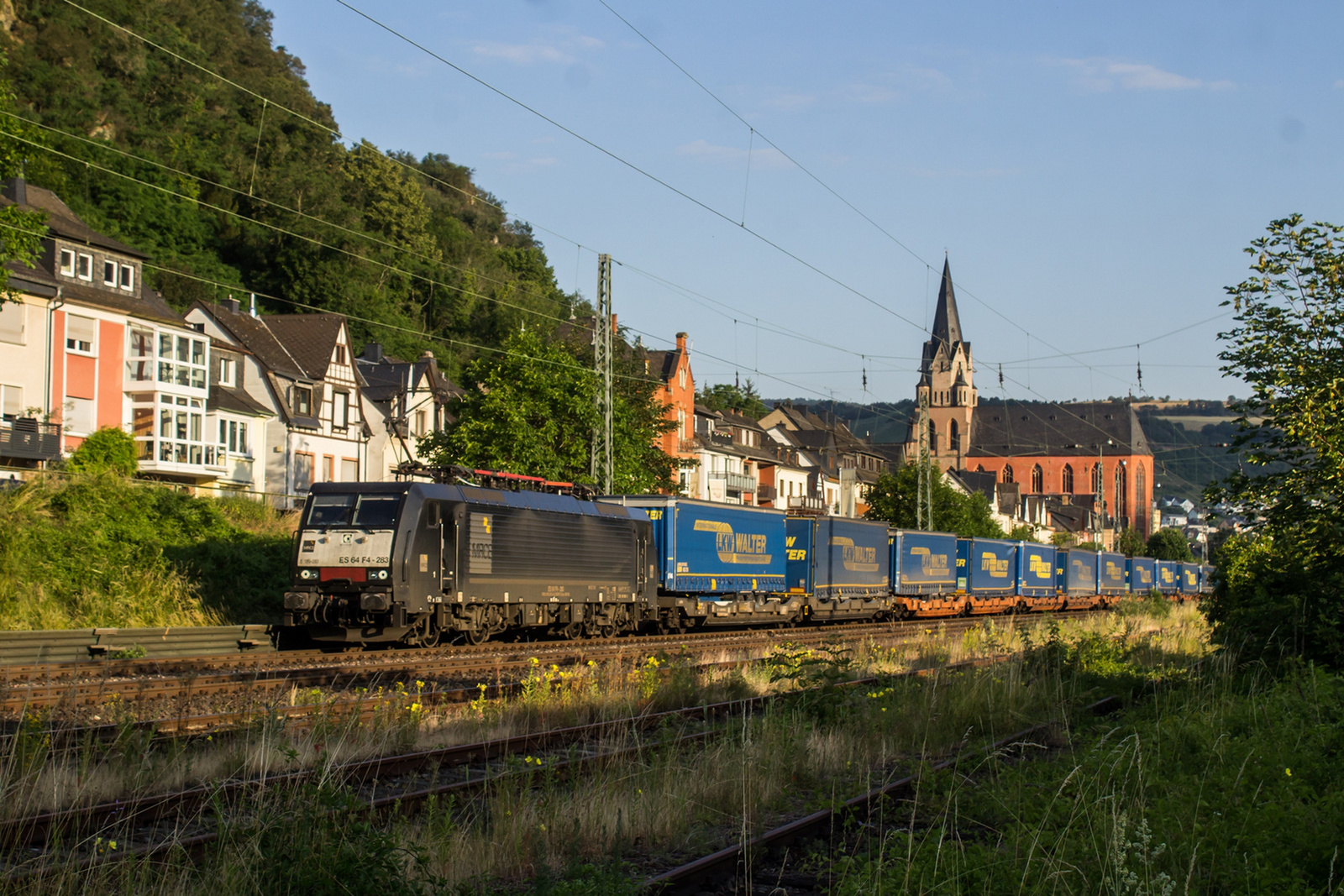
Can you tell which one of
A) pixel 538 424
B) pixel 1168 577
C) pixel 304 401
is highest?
pixel 304 401

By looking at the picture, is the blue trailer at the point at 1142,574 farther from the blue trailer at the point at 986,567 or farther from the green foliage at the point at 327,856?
the green foliage at the point at 327,856

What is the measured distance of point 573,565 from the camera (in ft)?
80.7

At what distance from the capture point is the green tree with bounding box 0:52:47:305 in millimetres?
22859

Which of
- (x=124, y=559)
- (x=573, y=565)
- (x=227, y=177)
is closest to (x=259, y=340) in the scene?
(x=227, y=177)

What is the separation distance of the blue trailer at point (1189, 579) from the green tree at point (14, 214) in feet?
224

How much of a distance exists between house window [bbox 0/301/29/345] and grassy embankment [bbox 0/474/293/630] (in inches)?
489

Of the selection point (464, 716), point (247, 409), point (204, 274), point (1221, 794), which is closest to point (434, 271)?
point (204, 274)

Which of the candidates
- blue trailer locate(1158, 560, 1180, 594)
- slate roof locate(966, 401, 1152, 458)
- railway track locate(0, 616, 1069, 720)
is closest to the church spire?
slate roof locate(966, 401, 1152, 458)

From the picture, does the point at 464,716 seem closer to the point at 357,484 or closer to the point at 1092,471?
the point at 357,484

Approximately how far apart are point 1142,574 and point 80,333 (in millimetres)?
54659

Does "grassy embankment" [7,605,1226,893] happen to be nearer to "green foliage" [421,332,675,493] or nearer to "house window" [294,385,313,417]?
"green foliage" [421,332,675,493]

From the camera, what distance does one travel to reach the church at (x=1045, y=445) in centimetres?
15925

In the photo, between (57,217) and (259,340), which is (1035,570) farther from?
(57,217)

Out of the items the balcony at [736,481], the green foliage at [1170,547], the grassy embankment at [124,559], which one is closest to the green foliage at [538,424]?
the grassy embankment at [124,559]
